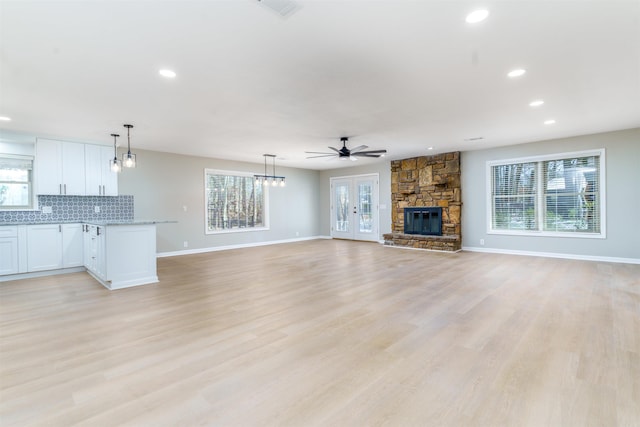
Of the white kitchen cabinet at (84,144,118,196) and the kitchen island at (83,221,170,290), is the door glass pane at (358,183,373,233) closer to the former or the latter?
the kitchen island at (83,221,170,290)

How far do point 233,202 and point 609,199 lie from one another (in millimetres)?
8967

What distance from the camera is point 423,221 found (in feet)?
27.9

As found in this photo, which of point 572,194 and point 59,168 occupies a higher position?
point 59,168

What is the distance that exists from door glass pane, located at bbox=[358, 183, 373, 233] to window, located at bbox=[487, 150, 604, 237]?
11.9ft

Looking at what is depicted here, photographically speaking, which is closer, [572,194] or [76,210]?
[76,210]

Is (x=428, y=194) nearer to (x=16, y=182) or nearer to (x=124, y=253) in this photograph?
(x=124, y=253)

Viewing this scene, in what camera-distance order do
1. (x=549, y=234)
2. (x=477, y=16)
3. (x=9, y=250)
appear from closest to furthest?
(x=477, y=16)
(x=9, y=250)
(x=549, y=234)

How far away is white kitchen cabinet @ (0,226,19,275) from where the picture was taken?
5.08 metres

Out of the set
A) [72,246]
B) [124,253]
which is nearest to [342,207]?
[124,253]

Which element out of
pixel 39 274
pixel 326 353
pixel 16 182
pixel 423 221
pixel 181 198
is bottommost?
pixel 326 353

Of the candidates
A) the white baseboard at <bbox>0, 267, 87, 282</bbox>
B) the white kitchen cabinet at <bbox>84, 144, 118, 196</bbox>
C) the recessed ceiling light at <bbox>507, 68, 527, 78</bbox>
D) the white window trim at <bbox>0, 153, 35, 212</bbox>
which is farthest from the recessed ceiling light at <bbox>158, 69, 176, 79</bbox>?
the white baseboard at <bbox>0, 267, 87, 282</bbox>

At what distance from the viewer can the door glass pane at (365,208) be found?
1009 centimetres

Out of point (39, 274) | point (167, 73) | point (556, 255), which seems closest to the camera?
point (167, 73)

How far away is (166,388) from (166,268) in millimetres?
4496
